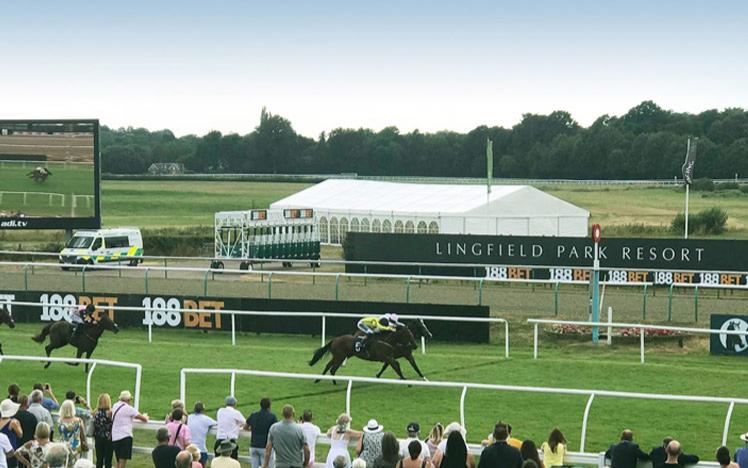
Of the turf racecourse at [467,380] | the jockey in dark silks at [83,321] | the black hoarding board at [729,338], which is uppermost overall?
the jockey in dark silks at [83,321]

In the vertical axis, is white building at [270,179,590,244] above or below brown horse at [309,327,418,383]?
above

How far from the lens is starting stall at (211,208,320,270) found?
36.1 meters

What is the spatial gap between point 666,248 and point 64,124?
593 inches

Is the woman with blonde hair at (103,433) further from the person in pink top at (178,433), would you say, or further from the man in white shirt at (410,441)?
the man in white shirt at (410,441)

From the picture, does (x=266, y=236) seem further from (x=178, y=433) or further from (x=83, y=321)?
(x=178, y=433)

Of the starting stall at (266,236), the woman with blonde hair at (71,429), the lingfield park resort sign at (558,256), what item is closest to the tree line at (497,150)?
the starting stall at (266,236)

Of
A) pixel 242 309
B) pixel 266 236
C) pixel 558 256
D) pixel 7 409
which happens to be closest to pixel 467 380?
pixel 242 309

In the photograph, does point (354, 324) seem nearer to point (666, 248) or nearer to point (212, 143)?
point (666, 248)

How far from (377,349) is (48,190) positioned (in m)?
16.5

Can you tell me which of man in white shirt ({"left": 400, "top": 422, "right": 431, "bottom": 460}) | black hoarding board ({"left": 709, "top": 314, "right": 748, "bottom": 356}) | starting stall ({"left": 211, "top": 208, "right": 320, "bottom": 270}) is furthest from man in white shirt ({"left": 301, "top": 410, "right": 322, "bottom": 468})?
starting stall ({"left": 211, "top": 208, "right": 320, "bottom": 270})

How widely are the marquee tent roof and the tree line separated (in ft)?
136

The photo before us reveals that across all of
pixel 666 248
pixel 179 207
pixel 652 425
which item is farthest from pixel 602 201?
pixel 652 425

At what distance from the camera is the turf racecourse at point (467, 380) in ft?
41.5

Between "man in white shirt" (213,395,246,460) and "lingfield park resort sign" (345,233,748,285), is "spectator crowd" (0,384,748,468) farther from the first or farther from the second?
"lingfield park resort sign" (345,233,748,285)
